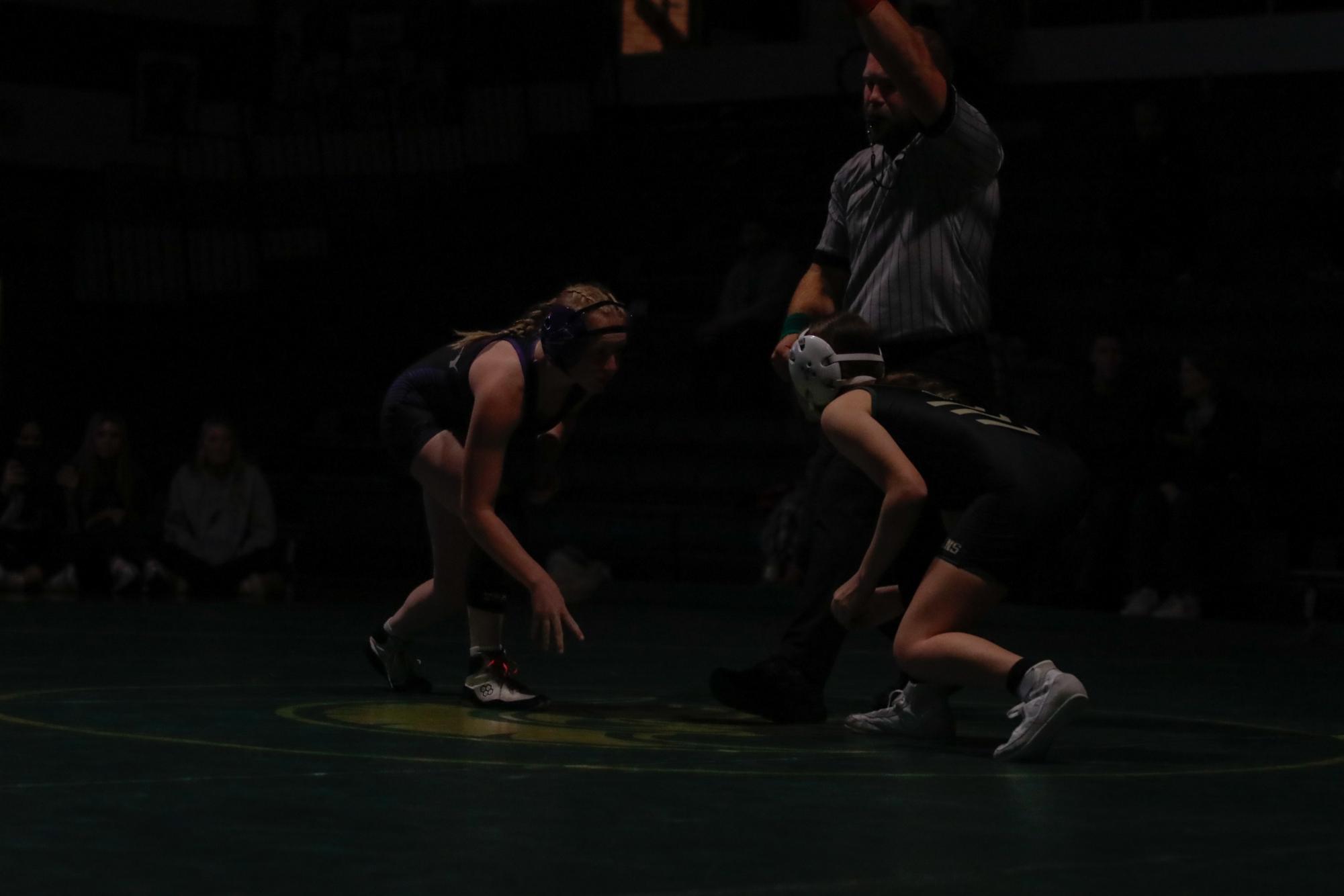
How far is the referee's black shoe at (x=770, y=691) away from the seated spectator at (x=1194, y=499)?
4629 millimetres

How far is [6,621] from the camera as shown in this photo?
889 centimetres

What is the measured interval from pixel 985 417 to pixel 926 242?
0.53 meters

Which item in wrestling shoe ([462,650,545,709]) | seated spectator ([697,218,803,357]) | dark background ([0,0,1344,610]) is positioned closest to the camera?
wrestling shoe ([462,650,545,709])

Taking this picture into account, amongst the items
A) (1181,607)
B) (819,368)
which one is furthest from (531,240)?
(819,368)

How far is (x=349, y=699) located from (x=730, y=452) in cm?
730

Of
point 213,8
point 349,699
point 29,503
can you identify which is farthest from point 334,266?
point 349,699

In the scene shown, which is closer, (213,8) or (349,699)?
(349,699)

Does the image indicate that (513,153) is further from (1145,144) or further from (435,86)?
(1145,144)

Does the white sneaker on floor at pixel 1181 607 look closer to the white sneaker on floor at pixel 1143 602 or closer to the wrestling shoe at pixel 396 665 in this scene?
the white sneaker on floor at pixel 1143 602

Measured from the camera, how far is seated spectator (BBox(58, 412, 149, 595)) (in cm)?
1168

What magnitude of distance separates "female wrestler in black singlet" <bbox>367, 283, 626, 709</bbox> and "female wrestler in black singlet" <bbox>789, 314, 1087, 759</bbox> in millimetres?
698

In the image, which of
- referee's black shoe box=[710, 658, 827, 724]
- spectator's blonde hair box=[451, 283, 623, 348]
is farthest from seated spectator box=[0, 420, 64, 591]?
referee's black shoe box=[710, 658, 827, 724]

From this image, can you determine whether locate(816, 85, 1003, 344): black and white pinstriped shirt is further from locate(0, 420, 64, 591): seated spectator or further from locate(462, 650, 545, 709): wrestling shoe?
locate(0, 420, 64, 591): seated spectator

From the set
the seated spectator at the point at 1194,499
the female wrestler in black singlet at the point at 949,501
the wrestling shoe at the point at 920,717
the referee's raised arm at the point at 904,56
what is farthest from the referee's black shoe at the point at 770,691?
the seated spectator at the point at 1194,499
